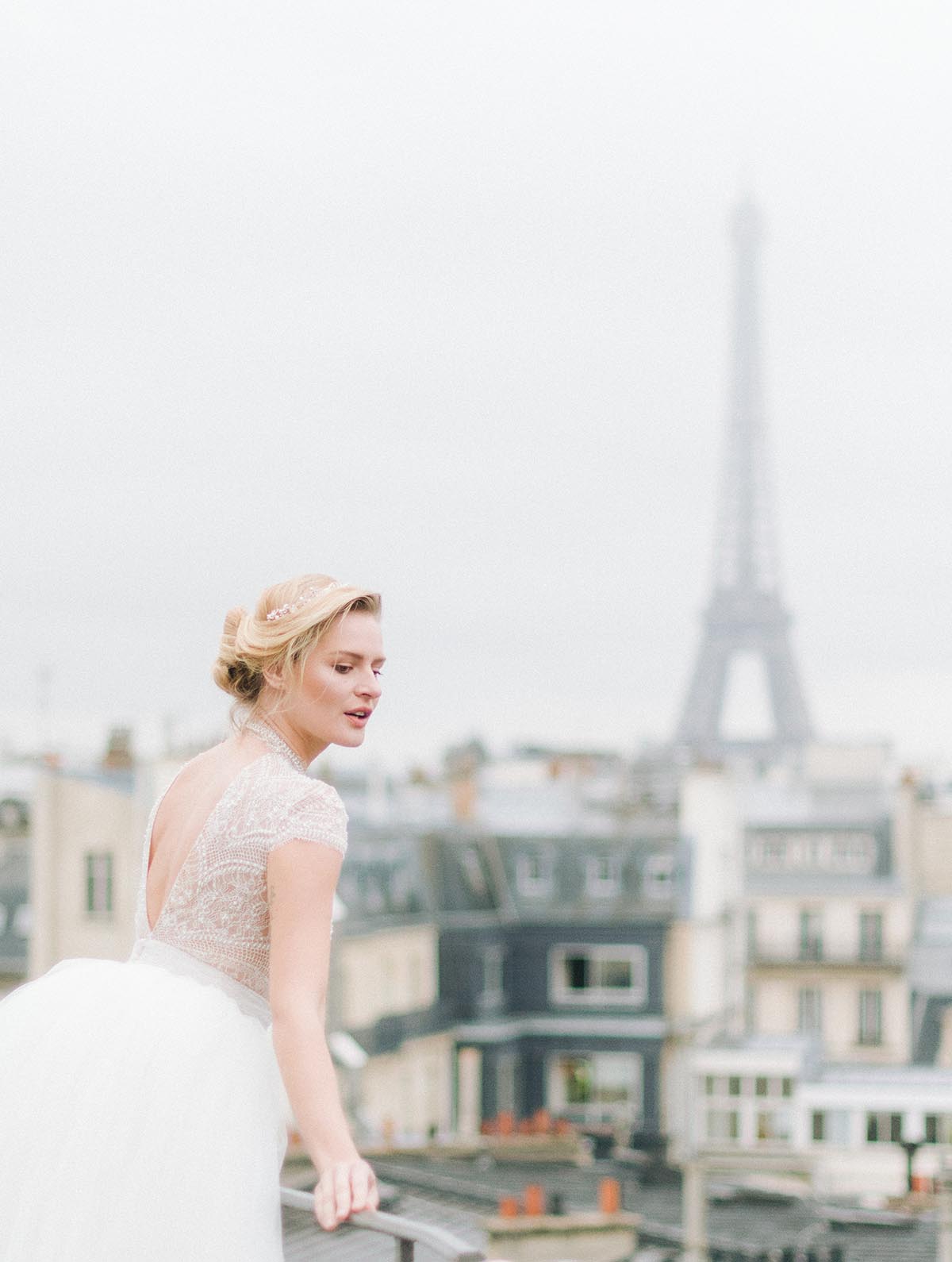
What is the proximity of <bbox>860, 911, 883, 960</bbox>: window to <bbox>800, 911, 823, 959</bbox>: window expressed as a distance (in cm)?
84

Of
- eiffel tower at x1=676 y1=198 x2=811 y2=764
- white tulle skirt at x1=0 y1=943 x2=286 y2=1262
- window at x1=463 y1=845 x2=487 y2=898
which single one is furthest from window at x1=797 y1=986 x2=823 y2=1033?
white tulle skirt at x1=0 y1=943 x2=286 y2=1262

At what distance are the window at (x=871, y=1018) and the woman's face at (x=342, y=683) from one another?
37297 mm

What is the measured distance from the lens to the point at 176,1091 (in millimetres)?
3133

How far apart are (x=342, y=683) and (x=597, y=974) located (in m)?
34.5

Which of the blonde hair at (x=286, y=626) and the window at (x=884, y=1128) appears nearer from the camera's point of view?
the blonde hair at (x=286, y=626)

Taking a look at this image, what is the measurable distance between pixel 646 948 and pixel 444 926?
4.07 meters

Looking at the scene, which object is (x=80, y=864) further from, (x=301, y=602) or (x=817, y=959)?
(x=301, y=602)

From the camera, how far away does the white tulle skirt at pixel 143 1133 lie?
10.2 ft

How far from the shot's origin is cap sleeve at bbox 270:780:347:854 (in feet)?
9.90

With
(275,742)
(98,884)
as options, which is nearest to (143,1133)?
(275,742)

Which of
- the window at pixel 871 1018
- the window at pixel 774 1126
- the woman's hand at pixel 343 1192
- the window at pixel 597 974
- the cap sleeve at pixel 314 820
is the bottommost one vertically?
the window at pixel 774 1126

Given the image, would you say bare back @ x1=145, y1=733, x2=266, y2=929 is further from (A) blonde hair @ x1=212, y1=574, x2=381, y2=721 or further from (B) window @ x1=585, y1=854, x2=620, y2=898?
(B) window @ x1=585, y1=854, x2=620, y2=898

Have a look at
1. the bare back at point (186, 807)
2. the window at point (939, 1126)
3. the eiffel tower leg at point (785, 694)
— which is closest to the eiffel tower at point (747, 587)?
the eiffel tower leg at point (785, 694)

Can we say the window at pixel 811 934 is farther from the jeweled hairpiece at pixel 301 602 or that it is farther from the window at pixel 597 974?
the jeweled hairpiece at pixel 301 602
